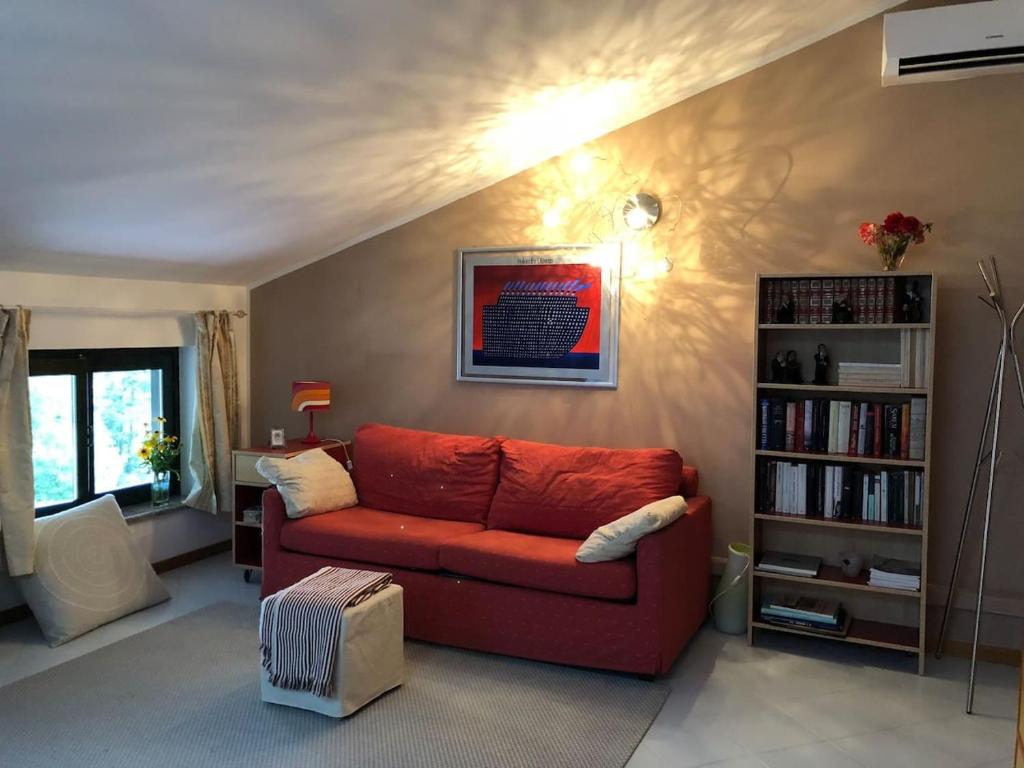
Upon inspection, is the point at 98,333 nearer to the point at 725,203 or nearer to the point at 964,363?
the point at 725,203

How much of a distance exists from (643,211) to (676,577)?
1800 mm

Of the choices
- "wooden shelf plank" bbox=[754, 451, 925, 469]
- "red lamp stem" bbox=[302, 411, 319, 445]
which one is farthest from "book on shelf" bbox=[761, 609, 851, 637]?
"red lamp stem" bbox=[302, 411, 319, 445]

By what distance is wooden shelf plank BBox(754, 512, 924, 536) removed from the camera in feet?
11.8

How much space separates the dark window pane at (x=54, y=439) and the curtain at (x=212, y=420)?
2.05ft

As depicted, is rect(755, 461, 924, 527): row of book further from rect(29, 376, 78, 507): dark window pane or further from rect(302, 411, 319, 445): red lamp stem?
rect(29, 376, 78, 507): dark window pane

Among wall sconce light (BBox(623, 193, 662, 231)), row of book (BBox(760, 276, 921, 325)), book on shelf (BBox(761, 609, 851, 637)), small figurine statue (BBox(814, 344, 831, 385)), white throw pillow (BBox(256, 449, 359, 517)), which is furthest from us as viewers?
wall sconce light (BBox(623, 193, 662, 231))

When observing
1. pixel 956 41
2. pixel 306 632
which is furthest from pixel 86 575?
pixel 956 41

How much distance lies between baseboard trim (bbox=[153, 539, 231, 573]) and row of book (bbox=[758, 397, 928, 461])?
3.22 meters

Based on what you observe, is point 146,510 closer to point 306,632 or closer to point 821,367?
point 306,632

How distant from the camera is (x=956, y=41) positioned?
3.26 metres

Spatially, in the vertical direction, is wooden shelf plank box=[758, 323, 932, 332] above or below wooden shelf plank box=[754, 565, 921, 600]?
above

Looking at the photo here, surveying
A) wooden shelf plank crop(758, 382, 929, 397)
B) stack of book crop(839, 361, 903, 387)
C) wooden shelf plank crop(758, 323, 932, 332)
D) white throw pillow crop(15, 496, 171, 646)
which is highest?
wooden shelf plank crop(758, 323, 932, 332)

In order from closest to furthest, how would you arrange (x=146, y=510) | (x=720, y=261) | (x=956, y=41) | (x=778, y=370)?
1. (x=956, y=41)
2. (x=778, y=370)
3. (x=720, y=261)
4. (x=146, y=510)

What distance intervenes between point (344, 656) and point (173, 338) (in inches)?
99.6
